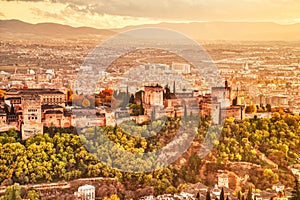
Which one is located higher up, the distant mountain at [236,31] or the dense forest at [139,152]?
the distant mountain at [236,31]

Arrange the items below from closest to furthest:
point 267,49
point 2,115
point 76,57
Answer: point 2,115 < point 76,57 < point 267,49

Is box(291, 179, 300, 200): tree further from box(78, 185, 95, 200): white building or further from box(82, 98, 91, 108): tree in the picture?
box(82, 98, 91, 108): tree

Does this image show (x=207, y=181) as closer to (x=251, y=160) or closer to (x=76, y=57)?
(x=251, y=160)

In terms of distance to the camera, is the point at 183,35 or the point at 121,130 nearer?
the point at 121,130

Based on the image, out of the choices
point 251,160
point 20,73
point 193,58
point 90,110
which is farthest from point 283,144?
point 20,73

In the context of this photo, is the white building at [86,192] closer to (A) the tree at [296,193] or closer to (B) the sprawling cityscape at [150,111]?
(B) the sprawling cityscape at [150,111]

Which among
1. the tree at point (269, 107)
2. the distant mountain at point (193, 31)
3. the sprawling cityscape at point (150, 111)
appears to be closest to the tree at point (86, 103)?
the sprawling cityscape at point (150, 111)
